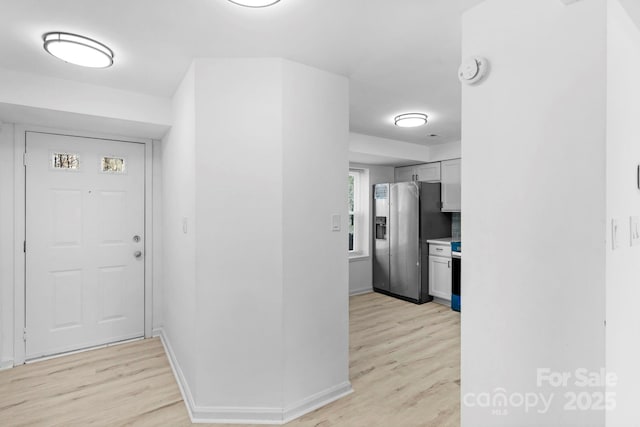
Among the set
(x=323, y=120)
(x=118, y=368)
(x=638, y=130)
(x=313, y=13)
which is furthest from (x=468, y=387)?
(x=118, y=368)

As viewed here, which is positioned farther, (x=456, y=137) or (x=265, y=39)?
(x=456, y=137)

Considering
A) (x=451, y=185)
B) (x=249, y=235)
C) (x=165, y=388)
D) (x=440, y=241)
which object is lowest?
(x=165, y=388)

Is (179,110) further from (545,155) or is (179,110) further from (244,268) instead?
(545,155)

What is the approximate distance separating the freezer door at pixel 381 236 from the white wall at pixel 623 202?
3.72m

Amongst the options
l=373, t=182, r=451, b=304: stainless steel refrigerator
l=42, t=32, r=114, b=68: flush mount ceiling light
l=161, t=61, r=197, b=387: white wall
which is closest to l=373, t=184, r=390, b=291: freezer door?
l=373, t=182, r=451, b=304: stainless steel refrigerator

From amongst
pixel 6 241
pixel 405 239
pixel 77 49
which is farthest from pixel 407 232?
pixel 6 241

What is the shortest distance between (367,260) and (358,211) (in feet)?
2.59

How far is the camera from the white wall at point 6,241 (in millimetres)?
2836

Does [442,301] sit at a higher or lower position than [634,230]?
lower

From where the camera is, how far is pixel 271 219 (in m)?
2.16

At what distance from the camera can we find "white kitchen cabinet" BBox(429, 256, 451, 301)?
15.2 feet

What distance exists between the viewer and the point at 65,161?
3111mm

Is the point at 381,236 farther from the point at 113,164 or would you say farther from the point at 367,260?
the point at 113,164

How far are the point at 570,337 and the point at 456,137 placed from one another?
3726 millimetres
